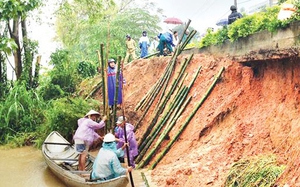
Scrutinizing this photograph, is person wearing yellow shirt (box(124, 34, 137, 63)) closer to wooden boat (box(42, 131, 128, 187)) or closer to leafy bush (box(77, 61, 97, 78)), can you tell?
leafy bush (box(77, 61, 97, 78))

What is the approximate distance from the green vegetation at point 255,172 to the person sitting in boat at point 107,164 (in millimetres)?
1868

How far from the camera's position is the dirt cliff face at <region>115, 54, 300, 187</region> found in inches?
229

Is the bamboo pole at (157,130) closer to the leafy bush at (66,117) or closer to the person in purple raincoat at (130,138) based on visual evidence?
the person in purple raincoat at (130,138)

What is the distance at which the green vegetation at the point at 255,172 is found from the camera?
4.81 meters

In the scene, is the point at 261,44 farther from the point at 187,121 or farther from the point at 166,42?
the point at 166,42

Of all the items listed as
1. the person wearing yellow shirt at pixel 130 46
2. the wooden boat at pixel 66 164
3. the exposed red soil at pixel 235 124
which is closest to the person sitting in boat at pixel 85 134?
the wooden boat at pixel 66 164

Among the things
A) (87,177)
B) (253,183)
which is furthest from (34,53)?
(253,183)

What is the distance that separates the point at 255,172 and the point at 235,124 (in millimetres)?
2110

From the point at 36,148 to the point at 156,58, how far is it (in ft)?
16.9

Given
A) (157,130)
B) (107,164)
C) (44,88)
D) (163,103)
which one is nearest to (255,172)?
(107,164)

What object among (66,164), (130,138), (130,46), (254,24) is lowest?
(66,164)

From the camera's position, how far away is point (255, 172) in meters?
5.04

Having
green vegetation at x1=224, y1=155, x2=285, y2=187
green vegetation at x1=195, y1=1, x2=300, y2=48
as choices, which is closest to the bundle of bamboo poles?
green vegetation at x1=195, y1=1, x2=300, y2=48

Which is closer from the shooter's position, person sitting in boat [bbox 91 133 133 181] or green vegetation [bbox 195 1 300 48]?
green vegetation [bbox 195 1 300 48]
